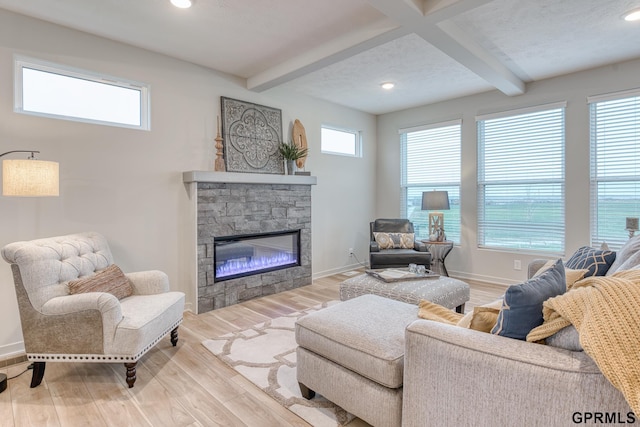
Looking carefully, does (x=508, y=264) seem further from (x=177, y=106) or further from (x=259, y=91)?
(x=177, y=106)

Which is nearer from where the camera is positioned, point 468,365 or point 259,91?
point 468,365

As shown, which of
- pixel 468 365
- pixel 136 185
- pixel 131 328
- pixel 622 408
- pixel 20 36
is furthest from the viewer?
pixel 136 185

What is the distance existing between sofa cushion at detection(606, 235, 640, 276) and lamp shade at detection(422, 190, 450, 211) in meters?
2.69

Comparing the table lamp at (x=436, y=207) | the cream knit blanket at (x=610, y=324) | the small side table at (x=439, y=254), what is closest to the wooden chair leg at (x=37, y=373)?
the cream knit blanket at (x=610, y=324)

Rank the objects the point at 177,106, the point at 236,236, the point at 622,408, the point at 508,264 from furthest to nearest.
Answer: the point at 508,264
the point at 236,236
the point at 177,106
the point at 622,408

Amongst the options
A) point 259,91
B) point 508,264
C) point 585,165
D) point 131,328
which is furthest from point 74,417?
point 585,165

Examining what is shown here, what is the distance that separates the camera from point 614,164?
388 centimetres

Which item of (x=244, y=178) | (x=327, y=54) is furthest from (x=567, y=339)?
(x=244, y=178)

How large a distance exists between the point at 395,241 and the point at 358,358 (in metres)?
3.18

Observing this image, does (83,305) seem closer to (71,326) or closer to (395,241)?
(71,326)

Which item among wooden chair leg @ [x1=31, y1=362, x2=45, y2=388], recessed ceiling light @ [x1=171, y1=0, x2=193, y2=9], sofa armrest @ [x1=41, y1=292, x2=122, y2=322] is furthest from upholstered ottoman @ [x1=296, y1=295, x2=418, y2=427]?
recessed ceiling light @ [x1=171, y1=0, x2=193, y2=9]

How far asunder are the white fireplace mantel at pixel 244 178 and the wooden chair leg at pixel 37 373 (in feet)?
6.30

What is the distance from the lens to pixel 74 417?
6.21 ft

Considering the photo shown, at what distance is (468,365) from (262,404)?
128 centimetres
